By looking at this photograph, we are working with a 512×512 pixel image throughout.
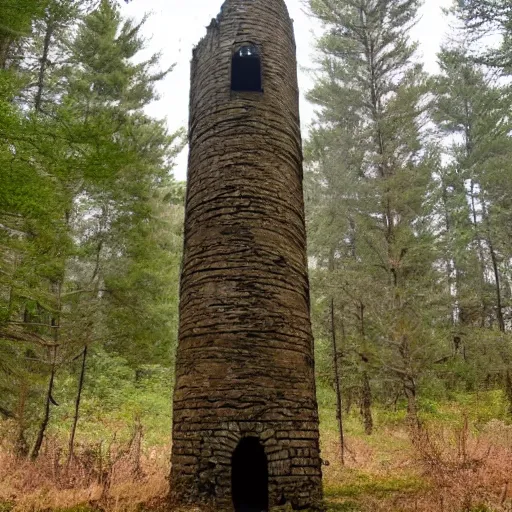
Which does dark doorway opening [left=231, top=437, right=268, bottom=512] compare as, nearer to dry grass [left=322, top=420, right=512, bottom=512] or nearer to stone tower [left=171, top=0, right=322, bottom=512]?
stone tower [left=171, top=0, right=322, bottom=512]

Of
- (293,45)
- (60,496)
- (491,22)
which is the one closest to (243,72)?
(293,45)

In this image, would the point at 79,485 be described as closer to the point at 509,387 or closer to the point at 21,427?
the point at 21,427

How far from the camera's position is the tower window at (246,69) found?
5.12 metres

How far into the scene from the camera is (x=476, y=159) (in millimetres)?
21953

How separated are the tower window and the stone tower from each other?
0.08 feet

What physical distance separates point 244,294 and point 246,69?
9.14 ft

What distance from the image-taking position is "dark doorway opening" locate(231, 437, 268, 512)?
4.21 metres

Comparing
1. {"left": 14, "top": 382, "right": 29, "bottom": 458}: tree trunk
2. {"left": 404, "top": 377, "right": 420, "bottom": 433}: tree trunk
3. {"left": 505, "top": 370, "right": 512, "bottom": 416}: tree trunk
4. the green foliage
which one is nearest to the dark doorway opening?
the green foliage

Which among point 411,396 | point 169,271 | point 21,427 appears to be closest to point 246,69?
point 21,427

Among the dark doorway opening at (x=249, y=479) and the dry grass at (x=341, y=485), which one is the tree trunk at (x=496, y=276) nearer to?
the dry grass at (x=341, y=485)

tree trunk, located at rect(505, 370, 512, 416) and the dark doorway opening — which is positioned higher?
tree trunk, located at rect(505, 370, 512, 416)

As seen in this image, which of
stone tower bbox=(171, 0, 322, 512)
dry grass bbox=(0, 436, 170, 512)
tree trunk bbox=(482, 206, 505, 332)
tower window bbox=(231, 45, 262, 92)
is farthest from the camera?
tree trunk bbox=(482, 206, 505, 332)

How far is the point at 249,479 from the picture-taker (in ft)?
14.3

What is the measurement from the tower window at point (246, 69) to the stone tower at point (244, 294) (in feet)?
0.08
